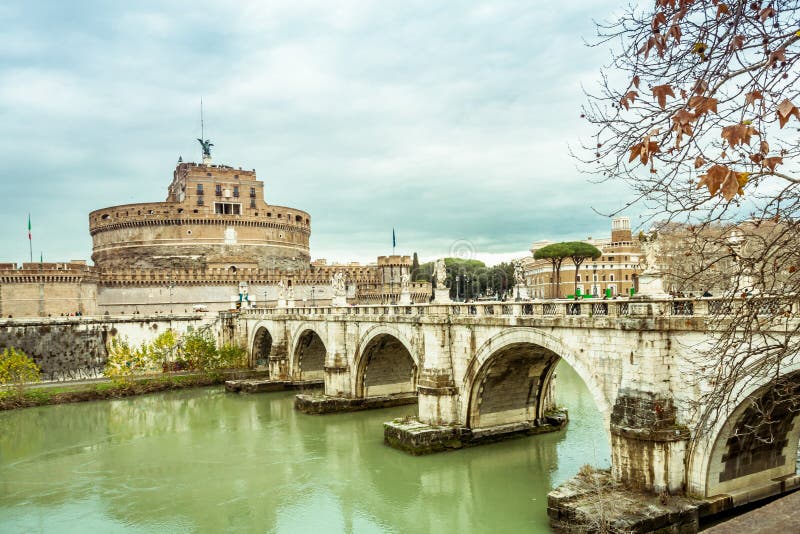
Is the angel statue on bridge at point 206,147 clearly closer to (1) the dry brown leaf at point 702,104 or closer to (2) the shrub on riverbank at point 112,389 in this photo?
(2) the shrub on riverbank at point 112,389

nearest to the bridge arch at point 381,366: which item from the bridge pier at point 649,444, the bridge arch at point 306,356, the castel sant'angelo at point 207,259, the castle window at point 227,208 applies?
the bridge arch at point 306,356

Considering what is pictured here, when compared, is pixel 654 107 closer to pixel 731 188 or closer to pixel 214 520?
pixel 731 188

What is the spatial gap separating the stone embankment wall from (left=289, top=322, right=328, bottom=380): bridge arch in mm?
11844

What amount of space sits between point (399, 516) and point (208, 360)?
25.0 metres

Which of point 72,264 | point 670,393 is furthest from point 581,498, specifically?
point 72,264

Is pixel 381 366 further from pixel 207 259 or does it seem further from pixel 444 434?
pixel 207 259

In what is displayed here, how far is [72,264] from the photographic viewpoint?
4566cm

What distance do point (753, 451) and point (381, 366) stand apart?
16.1m

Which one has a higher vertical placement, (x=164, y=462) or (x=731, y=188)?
(x=731, y=188)

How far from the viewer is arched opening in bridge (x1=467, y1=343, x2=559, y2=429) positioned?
17906 millimetres

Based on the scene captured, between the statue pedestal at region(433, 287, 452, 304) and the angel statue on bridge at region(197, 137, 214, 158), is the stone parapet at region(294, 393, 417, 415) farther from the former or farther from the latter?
the angel statue on bridge at region(197, 137, 214, 158)

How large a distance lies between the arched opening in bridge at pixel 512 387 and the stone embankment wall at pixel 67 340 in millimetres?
26658

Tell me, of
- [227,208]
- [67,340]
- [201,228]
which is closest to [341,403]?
[67,340]

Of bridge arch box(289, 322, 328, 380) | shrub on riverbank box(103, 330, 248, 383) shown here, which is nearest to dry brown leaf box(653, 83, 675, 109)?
bridge arch box(289, 322, 328, 380)
